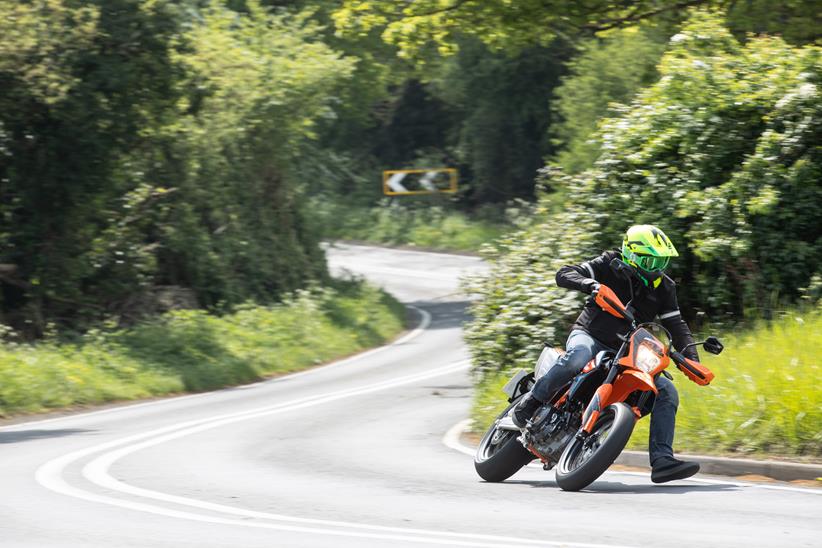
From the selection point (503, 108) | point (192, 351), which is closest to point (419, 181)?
point (503, 108)

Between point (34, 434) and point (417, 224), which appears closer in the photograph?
point (34, 434)

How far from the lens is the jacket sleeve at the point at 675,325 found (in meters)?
9.30

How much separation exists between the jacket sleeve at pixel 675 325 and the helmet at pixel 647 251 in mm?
244

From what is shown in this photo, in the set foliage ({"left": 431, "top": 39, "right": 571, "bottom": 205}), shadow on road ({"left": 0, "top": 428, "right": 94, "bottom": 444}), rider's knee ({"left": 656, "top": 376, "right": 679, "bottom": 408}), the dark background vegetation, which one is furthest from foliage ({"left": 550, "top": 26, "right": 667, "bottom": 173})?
rider's knee ({"left": 656, "top": 376, "right": 679, "bottom": 408})

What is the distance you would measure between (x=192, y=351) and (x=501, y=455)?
576 inches

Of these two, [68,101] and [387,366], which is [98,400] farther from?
[387,366]

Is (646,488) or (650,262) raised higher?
(650,262)

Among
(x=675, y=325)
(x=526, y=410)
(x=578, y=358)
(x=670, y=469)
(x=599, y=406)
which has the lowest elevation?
(x=670, y=469)

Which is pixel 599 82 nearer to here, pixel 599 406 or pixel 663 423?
pixel 663 423

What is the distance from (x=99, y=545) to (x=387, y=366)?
17.8 meters

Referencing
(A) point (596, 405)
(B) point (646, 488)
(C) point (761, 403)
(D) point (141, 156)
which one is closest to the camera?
(A) point (596, 405)

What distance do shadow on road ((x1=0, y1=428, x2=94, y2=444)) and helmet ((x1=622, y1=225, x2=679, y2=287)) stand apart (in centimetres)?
799

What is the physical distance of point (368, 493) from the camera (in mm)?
9352

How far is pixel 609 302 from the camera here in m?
8.95
